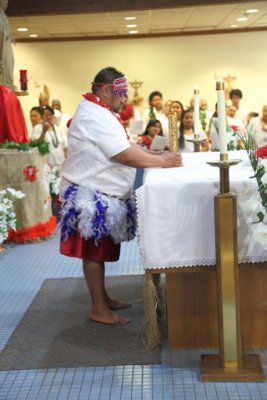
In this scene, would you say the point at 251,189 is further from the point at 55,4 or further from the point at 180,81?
the point at 180,81

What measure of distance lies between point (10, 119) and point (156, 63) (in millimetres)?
5803

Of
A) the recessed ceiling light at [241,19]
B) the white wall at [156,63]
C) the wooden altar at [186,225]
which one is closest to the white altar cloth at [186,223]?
the wooden altar at [186,225]

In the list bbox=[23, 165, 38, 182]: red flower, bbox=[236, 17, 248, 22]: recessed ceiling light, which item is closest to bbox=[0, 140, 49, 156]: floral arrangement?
bbox=[23, 165, 38, 182]: red flower

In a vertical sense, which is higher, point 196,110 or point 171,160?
point 196,110

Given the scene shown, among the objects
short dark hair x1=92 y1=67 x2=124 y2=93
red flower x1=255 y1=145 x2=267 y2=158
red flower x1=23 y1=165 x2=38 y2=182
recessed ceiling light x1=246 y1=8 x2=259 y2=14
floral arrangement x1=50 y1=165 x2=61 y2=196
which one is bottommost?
floral arrangement x1=50 y1=165 x2=61 y2=196

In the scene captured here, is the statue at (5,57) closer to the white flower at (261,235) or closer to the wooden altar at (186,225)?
the wooden altar at (186,225)

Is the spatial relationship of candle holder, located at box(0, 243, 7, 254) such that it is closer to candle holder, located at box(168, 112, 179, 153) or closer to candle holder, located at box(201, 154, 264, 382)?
candle holder, located at box(168, 112, 179, 153)

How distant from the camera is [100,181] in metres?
2.90

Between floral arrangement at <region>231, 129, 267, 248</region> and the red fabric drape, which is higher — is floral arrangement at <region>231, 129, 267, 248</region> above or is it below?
below

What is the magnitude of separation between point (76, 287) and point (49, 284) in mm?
196

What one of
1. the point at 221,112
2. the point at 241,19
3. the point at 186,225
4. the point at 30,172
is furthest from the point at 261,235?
the point at 241,19

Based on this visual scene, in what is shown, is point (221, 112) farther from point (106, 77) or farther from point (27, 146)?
point (27, 146)

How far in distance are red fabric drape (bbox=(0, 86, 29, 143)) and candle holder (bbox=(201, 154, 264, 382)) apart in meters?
3.35

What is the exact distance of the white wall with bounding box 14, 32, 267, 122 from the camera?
10570 mm
